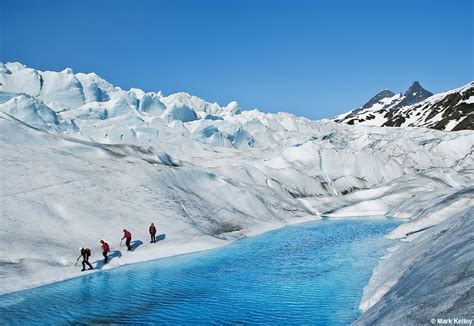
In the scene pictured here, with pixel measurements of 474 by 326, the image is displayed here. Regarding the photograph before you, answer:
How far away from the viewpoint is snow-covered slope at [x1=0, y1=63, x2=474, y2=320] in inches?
1013

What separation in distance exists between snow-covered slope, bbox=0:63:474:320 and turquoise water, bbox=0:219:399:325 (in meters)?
1.47

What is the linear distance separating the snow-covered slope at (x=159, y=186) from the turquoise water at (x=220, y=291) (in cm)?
147

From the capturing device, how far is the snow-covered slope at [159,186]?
84.4 feet

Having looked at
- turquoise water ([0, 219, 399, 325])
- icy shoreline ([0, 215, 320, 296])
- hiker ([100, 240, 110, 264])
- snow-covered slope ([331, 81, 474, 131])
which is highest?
snow-covered slope ([331, 81, 474, 131])

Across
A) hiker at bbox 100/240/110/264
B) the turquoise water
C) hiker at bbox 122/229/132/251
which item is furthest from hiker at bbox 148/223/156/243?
hiker at bbox 100/240/110/264

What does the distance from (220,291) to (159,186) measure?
597 inches

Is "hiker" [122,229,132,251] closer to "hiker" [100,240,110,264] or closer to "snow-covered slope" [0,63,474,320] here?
"snow-covered slope" [0,63,474,320]

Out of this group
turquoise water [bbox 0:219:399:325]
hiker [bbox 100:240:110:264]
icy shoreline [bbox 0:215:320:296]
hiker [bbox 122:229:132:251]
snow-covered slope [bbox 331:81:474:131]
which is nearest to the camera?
turquoise water [bbox 0:219:399:325]

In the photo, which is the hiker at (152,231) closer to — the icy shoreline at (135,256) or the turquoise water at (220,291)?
the icy shoreline at (135,256)

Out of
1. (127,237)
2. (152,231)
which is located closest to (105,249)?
(127,237)

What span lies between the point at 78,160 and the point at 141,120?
42.6 meters

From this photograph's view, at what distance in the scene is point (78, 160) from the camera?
32969mm

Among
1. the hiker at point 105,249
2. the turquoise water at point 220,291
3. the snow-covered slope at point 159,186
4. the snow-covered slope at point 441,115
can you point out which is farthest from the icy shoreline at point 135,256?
the snow-covered slope at point 441,115

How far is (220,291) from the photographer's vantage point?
65.5 feet
